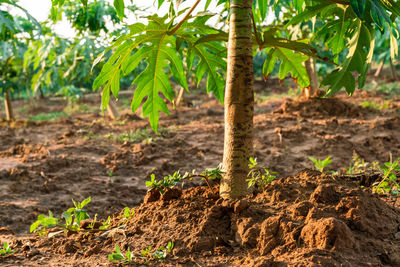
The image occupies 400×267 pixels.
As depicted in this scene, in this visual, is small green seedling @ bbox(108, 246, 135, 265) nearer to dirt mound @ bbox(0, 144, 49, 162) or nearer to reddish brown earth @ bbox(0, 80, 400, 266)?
reddish brown earth @ bbox(0, 80, 400, 266)

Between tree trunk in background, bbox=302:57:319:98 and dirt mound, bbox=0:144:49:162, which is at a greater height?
tree trunk in background, bbox=302:57:319:98

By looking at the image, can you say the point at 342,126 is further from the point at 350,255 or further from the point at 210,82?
the point at 350,255

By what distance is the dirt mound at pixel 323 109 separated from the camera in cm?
721

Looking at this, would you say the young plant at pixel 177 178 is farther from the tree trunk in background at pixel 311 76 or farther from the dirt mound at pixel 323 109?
the tree trunk in background at pixel 311 76

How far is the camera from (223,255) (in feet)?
5.61

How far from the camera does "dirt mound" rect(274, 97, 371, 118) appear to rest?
7.21 meters

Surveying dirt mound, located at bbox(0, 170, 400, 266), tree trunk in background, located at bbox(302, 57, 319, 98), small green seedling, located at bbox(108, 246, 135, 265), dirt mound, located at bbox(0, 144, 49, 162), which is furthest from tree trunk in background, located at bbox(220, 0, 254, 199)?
tree trunk in background, located at bbox(302, 57, 319, 98)

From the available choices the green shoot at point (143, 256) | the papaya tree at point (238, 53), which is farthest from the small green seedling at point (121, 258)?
the papaya tree at point (238, 53)

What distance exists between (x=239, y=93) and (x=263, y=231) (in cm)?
78

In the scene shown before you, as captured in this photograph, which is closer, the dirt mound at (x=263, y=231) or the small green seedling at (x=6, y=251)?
the dirt mound at (x=263, y=231)

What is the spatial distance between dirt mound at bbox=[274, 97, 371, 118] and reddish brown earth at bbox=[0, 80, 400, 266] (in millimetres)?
23

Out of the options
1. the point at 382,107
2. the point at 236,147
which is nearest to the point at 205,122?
the point at 382,107

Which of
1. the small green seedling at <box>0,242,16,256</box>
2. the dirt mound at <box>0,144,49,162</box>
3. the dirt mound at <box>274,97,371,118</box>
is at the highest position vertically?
the dirt mound at <box>274,97,371,118</box>

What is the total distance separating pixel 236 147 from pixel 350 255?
819 millimetres
